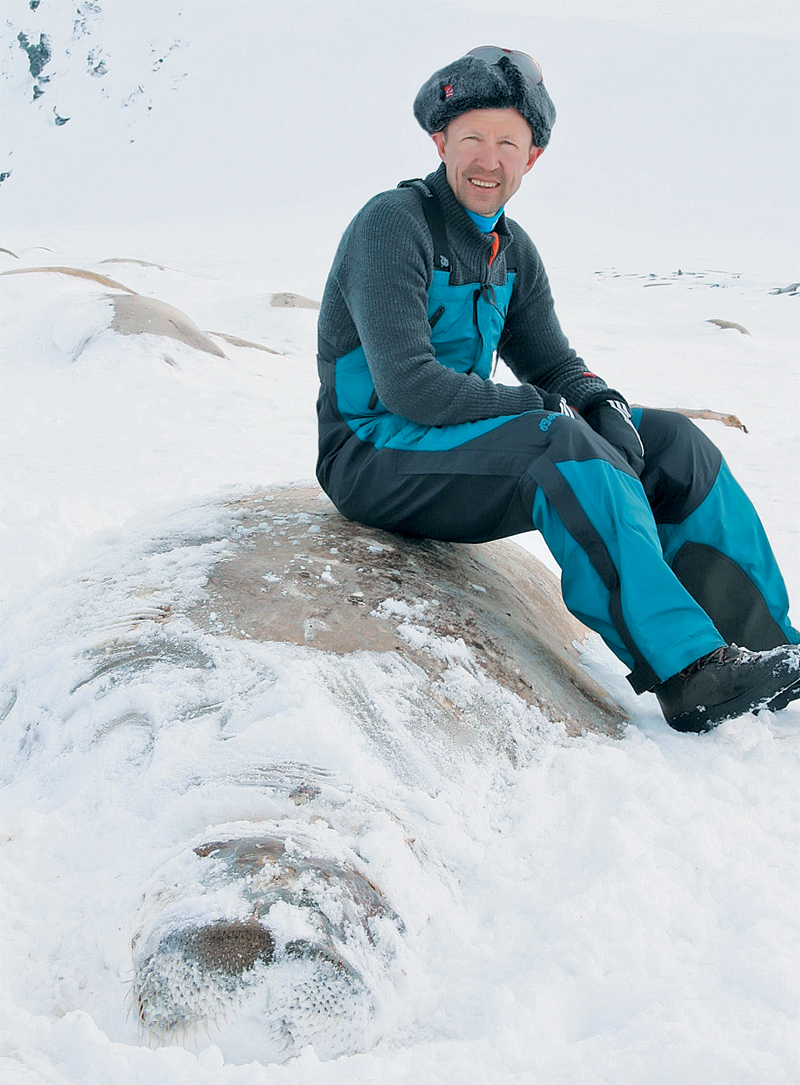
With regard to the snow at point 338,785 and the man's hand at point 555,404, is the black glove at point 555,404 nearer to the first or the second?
the man's hand at point 555,404

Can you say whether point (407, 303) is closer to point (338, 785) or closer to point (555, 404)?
point (555, 404)

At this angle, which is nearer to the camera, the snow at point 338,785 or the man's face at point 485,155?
the snow at point 338,785

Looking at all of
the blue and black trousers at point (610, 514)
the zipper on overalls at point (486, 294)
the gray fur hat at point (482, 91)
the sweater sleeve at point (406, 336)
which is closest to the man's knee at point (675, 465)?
the blue and black trousers at point (610, 514)

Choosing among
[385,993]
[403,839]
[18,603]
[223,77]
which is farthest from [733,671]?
[223,77]

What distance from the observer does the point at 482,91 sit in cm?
245

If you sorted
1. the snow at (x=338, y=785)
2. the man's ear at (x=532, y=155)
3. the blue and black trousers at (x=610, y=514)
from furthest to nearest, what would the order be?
the man's ear at (x=532, y=155)
the blue and black trousers at (x=610, y=514)
the snow at (x=338, y=785)

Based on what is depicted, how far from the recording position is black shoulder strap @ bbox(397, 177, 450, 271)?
2492mm

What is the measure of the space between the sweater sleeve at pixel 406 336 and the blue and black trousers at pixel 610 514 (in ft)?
0.28

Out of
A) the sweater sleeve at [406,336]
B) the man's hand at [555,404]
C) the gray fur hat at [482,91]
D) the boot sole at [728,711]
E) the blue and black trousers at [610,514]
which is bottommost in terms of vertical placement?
the boot sole at [728,711]

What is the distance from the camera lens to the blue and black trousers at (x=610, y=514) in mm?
2168

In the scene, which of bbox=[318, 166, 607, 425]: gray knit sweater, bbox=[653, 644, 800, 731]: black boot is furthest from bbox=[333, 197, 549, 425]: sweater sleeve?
bbox=[653, 644, 800, 731]: black boot

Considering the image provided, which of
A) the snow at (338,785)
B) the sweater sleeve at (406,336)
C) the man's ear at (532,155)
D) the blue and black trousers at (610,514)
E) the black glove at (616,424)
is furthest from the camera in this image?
the man's ear at (532,155)

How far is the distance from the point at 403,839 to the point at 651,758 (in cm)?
75

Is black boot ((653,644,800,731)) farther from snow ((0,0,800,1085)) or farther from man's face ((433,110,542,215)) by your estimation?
man's face ((433,110,542,215))
